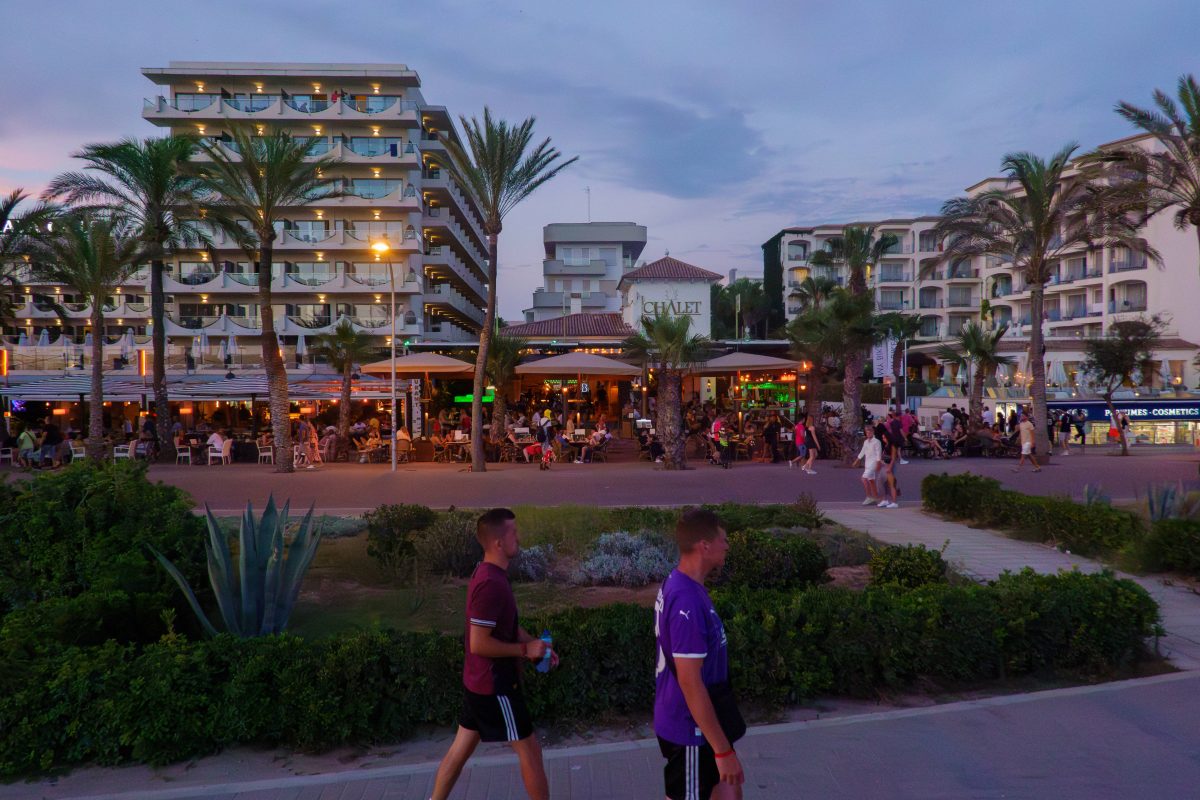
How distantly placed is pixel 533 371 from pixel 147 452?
33.7 ft

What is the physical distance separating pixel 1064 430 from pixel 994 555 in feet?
67.9

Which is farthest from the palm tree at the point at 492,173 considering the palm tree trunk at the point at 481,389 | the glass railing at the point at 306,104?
the glass railing at the point at 306,104

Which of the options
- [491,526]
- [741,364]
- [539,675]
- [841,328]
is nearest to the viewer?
[491,526]

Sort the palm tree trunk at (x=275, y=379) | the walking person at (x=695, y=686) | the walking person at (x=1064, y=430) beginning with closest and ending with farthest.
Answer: the walking person at (x=695, y=686) < the palm tree trunk at (x=275, y=379) < the walking person at (x=1064, y=430)

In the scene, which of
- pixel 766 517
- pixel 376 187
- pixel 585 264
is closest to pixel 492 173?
pixel 766 517

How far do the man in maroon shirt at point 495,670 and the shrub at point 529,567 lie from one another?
468 centimetres

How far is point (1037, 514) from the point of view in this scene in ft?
35.3

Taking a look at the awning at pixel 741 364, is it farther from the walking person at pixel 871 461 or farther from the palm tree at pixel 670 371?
the walking person at pixel 871 461

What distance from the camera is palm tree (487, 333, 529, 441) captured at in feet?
80.7

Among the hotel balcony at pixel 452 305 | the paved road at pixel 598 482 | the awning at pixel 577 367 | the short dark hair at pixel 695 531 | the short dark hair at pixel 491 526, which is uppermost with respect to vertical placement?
the hotel balcony at pixel 452 305

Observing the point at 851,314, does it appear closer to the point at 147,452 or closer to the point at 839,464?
the point at 839,464

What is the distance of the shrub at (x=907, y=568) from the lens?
707cm

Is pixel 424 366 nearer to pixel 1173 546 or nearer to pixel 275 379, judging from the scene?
pixel 275 379

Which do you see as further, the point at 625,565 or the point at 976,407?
the point at 976,407
